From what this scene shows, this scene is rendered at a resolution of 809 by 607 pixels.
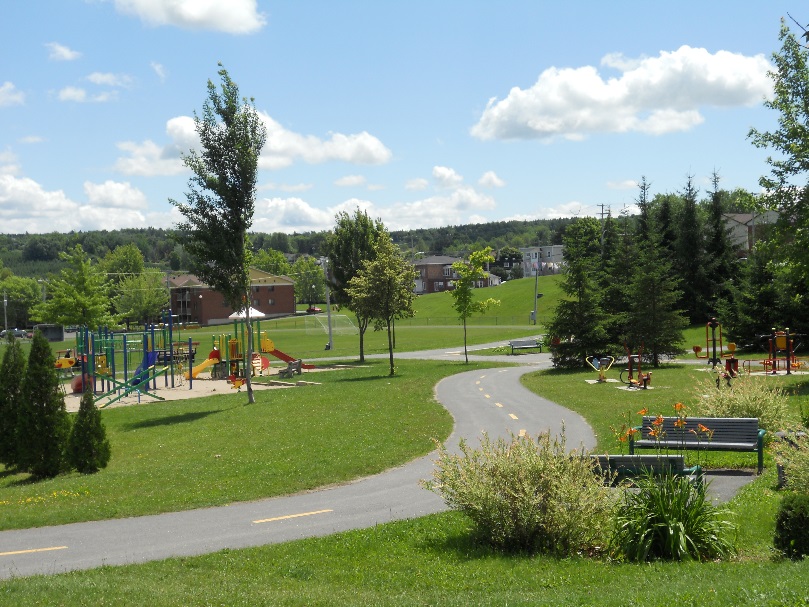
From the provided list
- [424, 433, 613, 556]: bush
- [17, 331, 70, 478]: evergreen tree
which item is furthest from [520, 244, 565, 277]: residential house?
[424, 433, 613, 556]: bush

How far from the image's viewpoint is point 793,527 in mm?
8352

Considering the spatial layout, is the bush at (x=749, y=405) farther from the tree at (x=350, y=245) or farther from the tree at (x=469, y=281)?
the tree at (x=350, y=245)

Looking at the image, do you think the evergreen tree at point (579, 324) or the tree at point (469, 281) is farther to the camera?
the tree at point (469, 281)

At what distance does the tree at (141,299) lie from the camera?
96.9 m

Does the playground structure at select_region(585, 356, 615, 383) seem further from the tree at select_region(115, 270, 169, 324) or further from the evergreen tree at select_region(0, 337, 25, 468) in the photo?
the tree at select_region(115, 270, 169, 324)

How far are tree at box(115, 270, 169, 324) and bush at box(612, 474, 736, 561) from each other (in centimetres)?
9188

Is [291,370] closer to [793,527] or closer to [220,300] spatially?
[793,527]

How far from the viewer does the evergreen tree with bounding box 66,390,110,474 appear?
680 inches

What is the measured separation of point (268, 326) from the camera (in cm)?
9825

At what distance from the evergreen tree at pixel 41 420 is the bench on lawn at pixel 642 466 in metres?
12.3

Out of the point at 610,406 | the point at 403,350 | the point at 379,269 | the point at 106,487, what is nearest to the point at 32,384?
the point at 106,487

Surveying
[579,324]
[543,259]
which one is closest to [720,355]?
[579,324]

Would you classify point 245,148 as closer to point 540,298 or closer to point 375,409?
point 375,409

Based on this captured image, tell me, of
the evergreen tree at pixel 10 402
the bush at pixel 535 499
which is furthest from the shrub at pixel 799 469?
the evergreen tree at pixel 10 402
